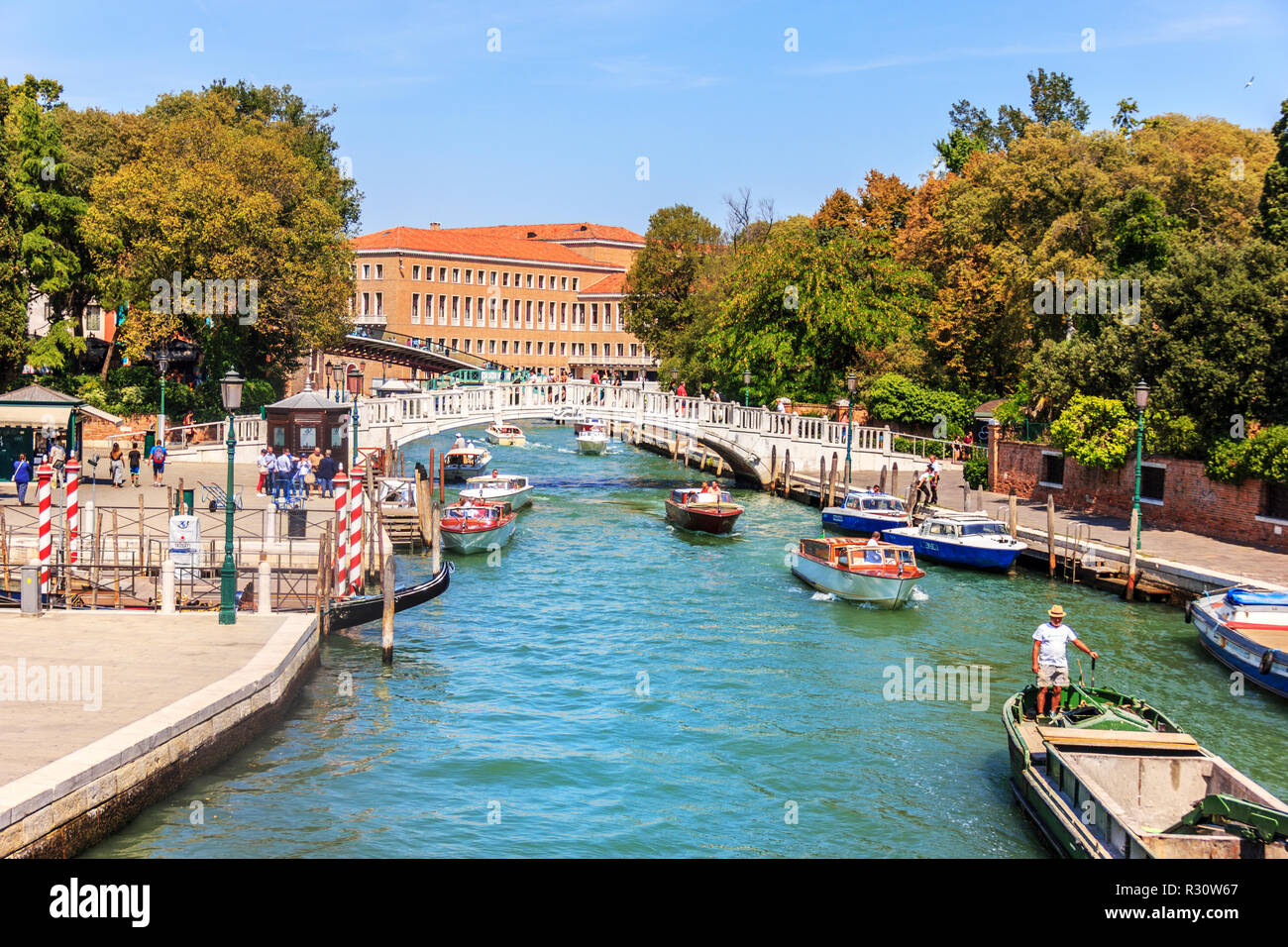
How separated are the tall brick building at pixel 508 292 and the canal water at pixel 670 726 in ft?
254

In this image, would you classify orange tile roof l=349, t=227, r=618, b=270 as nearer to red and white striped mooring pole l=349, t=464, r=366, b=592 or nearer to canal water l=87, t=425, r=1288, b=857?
canal water l=87, t=425, r=1288, b=857

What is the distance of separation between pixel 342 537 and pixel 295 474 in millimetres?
9449

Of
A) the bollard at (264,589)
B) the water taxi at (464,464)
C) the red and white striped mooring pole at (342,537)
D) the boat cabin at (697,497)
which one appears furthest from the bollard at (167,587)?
the water taxi at (464,464)

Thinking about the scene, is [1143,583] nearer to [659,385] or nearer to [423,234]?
[659,385]

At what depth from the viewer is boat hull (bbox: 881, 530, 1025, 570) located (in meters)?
27.3

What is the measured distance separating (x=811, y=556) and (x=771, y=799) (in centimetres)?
1245

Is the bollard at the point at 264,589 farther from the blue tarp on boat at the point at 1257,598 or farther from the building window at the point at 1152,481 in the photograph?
the building window at the point at 1152,481

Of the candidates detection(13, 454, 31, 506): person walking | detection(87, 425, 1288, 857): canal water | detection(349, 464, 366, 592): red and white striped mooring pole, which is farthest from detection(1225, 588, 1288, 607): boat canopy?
detection(13, 454, 31, 506): person walking

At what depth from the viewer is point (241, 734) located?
44.9ft

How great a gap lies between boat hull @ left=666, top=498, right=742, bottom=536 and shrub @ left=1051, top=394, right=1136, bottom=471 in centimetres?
828

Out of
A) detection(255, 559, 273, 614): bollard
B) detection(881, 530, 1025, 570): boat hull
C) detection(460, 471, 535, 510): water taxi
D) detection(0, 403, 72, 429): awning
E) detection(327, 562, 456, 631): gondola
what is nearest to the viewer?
detection(255, 559, 273, 614): bollard

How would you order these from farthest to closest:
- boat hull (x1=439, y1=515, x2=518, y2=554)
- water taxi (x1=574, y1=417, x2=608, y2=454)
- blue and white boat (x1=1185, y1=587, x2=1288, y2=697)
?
water taxi (x1=574, y1=417, x2=608, y2=454) → boat hull (x1=439, y1=515, x2=518, y2=554) → blue and white boat (x1=1185, y1=587, x2=1288, y2=697)
